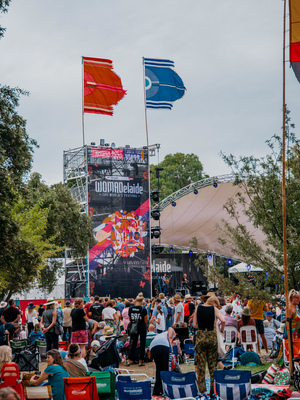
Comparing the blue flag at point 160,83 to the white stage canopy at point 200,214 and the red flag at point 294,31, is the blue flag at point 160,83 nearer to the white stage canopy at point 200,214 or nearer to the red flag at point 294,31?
the white stage canopy at point 200,214

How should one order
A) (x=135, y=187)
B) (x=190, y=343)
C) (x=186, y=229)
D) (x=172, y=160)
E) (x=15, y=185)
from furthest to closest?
(x=172, y=160) → (x=186, y=229) → (x=135, y=187) → (x=190, y=343) → (x=15, y=185)

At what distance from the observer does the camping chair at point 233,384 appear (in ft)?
22.3

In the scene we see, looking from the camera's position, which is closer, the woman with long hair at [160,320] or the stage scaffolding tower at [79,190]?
the woman with long hair at [160,320]

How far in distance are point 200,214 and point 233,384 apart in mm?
29017

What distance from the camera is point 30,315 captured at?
15766 mm

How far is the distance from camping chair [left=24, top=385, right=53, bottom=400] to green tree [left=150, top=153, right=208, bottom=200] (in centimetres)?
5463

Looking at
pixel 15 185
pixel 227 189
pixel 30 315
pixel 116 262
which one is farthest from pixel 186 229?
pixel 15 185

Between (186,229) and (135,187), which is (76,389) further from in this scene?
(186,229)

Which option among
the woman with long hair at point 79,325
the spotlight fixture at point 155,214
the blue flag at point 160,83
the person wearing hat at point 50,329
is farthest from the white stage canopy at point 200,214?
the woman with long hair at point 79,325

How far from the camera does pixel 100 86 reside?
105 feet

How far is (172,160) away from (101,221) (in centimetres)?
3450

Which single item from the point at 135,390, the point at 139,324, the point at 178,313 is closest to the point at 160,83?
the point at 178,313

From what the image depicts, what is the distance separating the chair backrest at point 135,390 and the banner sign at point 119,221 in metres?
23.5

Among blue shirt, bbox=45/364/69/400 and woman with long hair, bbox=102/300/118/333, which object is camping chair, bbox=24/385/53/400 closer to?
blue shirt, bbox=45/364/69/400
